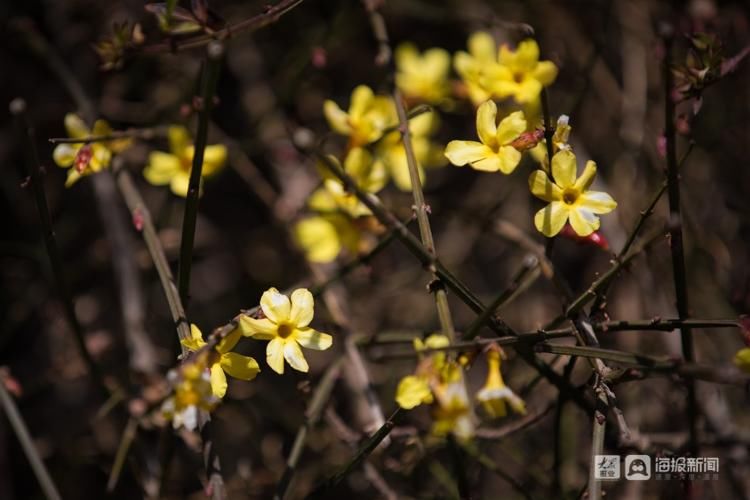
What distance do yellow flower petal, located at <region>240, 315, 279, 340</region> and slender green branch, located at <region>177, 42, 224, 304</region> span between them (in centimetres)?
17

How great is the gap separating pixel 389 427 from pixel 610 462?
44 centimetres

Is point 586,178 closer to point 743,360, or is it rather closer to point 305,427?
point 743,360

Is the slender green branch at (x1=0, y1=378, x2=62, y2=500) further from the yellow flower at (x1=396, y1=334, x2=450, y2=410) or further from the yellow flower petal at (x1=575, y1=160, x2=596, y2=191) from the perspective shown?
the yellow flower petal at (x1=575, y1=160, x2=596, y2=191)

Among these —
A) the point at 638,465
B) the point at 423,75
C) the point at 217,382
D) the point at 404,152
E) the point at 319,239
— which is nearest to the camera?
the point at 217,382

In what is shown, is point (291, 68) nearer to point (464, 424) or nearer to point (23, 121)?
point (23, 121)

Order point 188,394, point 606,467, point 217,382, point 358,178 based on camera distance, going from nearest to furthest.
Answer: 1. point 188,394
2. point 217,382
3. point 606,467
4. point 358,178

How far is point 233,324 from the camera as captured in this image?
115 centimetres

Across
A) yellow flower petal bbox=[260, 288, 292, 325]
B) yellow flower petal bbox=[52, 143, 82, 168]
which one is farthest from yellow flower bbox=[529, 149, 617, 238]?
yellow flower petal bbox=[52, 143, 82, 168]

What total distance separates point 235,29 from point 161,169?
51 cm

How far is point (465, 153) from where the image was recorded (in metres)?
1.28

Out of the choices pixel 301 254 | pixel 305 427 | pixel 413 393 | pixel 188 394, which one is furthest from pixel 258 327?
pixel 301 254

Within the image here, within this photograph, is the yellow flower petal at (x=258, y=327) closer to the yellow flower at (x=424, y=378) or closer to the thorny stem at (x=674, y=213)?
the yellow flower at (x=424, y=378)

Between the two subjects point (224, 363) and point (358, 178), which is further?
point (358, 178)

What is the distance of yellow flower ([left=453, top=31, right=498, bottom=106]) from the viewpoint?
1547 millimetres
